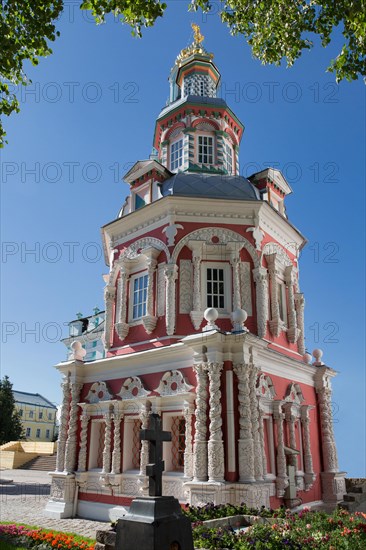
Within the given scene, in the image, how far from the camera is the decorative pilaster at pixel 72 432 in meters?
14.1

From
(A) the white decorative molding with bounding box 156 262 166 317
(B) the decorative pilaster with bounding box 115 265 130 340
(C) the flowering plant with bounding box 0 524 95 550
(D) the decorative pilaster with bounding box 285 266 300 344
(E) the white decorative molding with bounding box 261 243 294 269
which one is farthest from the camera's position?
(D) the decorative pilaster with bounding box 285 266 300 344

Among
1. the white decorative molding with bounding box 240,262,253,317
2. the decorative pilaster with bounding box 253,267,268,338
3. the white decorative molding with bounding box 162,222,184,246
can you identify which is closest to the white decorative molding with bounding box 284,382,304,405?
Result: the decorative pilaster with bounding box 253,267,268,338

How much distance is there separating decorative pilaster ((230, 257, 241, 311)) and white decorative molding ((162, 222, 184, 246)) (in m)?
1.89

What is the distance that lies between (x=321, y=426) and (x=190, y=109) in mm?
12645

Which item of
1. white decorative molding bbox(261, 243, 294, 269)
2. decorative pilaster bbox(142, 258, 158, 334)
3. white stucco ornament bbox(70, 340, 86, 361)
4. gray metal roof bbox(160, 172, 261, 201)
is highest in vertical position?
gray metal roof bbox(160, 172, 261, 201)

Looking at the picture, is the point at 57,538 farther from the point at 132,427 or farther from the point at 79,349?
the point at 79,349

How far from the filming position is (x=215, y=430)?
35.7 feet

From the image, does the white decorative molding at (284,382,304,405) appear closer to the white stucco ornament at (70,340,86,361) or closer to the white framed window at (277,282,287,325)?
the white framed window at (277,282,287,325)

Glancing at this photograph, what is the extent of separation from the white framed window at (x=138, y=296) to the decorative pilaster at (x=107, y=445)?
10.2 feet

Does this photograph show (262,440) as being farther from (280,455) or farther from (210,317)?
(210,317)

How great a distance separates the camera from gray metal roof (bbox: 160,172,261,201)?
1445 centimetres

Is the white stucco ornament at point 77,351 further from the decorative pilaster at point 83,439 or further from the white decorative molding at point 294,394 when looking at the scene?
the white decorative molding at point 294,394

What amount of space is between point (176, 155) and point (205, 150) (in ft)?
3.74

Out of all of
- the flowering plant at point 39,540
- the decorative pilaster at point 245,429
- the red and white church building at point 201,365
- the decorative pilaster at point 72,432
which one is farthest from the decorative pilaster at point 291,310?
the flowering plant at point 39,540
